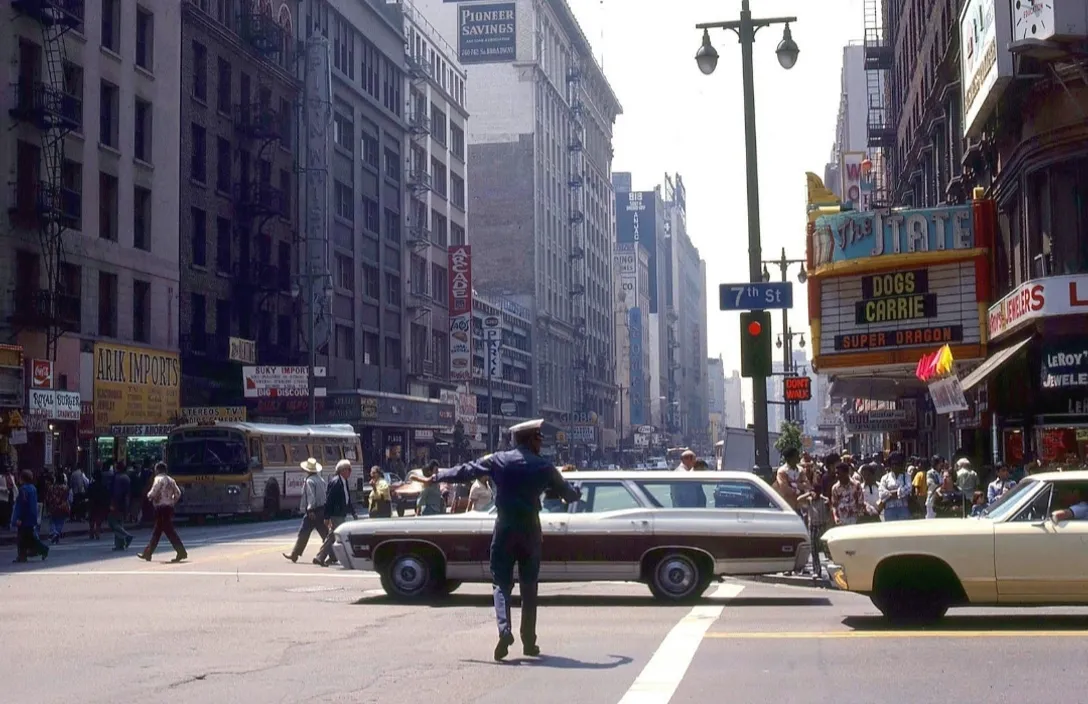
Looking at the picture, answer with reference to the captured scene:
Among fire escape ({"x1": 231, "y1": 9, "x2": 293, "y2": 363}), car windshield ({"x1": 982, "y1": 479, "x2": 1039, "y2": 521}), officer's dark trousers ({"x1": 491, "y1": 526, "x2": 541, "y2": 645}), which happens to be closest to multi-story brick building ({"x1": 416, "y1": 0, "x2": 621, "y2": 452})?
fire escape ({"x1": 231, "y1": 9, "x2": 293, "y2": 363})

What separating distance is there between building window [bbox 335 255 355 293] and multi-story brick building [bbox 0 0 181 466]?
17.0 metres

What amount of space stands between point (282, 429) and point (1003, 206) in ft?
77.1

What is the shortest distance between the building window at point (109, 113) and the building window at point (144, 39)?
2.55 m

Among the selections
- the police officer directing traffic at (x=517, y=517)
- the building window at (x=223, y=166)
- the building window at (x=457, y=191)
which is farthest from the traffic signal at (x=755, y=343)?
the building window at (x=457, y=191)

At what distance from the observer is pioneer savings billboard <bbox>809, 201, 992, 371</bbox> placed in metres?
31.5

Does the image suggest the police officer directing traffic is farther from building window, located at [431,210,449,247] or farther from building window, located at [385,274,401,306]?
building window, located at [431,210,449,247]

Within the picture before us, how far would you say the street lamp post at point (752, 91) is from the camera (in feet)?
68.5

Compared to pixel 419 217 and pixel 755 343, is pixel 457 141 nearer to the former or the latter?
pixel 419 217

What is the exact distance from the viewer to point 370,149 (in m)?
75.5

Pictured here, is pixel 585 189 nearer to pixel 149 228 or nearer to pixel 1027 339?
pixel 149 228

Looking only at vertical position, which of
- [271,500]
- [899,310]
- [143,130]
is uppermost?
[143,130]

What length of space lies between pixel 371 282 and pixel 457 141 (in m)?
22.8

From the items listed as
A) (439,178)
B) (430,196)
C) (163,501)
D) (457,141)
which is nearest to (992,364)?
(163,501)

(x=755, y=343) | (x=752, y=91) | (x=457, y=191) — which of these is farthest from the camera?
(x=457, y=191)
